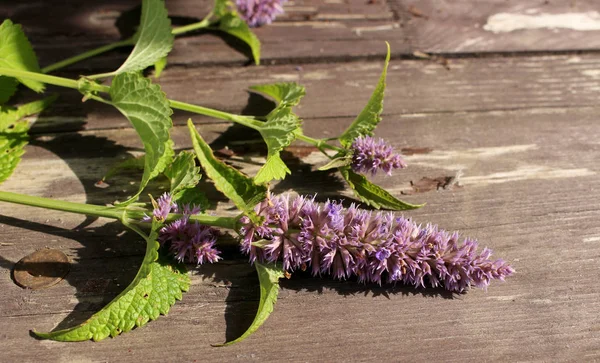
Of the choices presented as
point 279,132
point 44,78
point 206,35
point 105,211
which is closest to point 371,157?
point 279,132

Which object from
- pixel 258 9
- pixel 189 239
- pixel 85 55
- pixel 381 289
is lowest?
pixel 381 289

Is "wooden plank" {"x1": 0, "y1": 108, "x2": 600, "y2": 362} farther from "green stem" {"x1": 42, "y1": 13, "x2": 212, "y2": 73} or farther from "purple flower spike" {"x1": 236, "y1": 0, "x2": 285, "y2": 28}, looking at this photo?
"purple flower spike" {"x1": 236, "y1": 0, "x2": 285, "y2": 28}

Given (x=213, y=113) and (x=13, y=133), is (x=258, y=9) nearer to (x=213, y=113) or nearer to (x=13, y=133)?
(x=213, y=113)

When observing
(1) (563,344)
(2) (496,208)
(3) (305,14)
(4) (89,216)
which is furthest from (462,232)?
(3) (305,14)

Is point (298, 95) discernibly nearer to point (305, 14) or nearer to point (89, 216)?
point (89, 216)

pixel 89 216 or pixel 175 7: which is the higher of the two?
pixel 175 7
